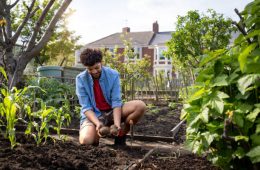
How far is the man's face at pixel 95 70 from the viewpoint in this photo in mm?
3350

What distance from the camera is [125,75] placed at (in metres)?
9.37

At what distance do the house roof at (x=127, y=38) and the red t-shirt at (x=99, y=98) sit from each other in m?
34.4

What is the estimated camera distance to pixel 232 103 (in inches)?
63.5

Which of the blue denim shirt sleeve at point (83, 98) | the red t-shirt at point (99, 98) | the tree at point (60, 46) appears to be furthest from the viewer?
the tree at point (60, 46)

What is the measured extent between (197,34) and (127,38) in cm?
2884

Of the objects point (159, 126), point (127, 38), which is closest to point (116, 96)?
point (159, 126)

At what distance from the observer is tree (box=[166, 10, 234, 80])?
962 centimetres

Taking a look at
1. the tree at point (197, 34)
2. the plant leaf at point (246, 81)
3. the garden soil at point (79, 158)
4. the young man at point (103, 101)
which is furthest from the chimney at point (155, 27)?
the plant leaf at point (246, 81)

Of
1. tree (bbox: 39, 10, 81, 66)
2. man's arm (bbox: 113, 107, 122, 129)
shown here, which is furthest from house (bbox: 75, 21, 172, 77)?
man's arm (bbox: 113, 107, 122, 129)

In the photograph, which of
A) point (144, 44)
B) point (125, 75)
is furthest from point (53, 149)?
point (144, 44)

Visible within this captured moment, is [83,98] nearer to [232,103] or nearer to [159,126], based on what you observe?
[159,126]

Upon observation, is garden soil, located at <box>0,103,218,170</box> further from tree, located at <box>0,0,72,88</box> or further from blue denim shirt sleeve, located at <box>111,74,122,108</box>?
tree, located at <box>0,0,72,88</box>

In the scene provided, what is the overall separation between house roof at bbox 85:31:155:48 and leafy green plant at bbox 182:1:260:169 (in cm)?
3625

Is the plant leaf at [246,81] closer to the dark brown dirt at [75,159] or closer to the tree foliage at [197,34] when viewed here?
the dark brown dirt at [75,159]
